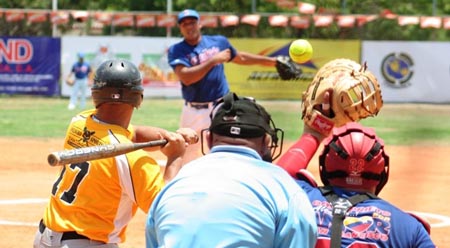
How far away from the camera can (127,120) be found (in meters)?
5.20

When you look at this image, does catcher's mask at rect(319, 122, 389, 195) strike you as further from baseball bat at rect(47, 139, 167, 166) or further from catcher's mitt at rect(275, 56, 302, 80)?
catcher's mitt at rect(275, 56, 302, 80)

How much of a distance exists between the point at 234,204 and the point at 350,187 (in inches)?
34.4

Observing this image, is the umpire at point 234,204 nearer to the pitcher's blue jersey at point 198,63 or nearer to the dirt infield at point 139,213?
the dirt infield at point 139,213

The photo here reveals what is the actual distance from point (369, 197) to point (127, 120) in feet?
5.90

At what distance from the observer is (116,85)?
5137mm

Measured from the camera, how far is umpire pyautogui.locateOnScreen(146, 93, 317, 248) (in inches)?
124

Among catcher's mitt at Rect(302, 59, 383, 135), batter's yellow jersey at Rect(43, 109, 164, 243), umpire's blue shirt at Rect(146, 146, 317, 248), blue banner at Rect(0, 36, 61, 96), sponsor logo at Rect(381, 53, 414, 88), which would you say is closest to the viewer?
umpire's blue shirt at Rect(146, 146, 317, 248)

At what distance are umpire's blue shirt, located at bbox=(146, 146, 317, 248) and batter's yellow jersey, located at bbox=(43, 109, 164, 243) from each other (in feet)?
5.09

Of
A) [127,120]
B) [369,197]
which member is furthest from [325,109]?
[127,120]

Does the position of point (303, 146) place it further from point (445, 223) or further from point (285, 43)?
point (285, 43)

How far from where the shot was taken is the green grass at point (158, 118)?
1781 cm

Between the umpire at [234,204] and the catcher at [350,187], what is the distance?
50 centimetres

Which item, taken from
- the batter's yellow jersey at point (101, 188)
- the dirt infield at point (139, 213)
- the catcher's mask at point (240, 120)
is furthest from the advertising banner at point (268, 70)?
the catcher's mask at point (240, 120)

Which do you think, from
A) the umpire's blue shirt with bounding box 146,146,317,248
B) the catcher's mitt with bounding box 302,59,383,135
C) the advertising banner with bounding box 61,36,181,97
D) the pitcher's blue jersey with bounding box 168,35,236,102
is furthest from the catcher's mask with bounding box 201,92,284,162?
the advertising banner with bounding box 61,36,181,97
